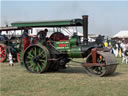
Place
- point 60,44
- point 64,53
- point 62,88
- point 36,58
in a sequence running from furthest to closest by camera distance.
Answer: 1. point 36,58
2. point 60,44
3. point 64,53
4. point 62,88

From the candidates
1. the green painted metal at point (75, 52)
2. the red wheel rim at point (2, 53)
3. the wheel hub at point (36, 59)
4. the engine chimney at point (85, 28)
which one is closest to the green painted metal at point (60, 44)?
the green painted metal at point (75, 52)

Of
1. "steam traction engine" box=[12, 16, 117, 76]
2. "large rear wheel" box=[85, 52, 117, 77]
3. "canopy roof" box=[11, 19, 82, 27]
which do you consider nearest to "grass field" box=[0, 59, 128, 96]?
"large rear wheel" box=[85, 52, 117, 77]

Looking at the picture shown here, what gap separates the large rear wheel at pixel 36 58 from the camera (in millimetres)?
8750

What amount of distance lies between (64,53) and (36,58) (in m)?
1.09

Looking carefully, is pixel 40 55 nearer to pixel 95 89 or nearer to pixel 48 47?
pixel 48 47

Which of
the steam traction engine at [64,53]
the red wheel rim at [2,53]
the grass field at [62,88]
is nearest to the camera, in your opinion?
the grass field at [62,88]

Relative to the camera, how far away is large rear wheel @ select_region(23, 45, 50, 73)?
28.7ft

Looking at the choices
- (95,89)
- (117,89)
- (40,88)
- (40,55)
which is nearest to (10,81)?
(40,88)

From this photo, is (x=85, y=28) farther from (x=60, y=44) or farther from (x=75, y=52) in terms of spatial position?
(x=60, y=44)

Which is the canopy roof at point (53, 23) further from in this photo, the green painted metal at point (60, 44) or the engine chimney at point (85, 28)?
the green painted metal at point (60, 44)

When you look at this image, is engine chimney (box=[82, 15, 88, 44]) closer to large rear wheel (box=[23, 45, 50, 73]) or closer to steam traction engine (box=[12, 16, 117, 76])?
steam traction engine (box=[12, 16, 117, 76])

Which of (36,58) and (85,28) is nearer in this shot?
(85,28)

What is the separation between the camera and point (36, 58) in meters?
8.94

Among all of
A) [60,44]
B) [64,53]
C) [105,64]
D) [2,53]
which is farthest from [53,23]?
[2,53]
